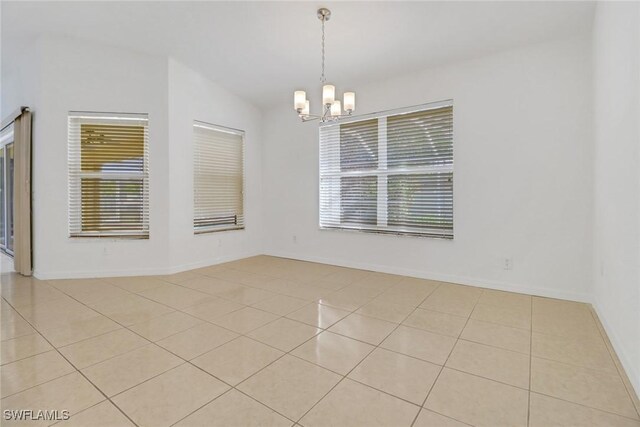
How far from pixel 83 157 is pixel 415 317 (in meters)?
4.58

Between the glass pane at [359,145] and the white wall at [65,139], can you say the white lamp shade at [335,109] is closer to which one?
the glass pane at [359,145]

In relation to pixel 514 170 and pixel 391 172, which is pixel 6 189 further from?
pixel 514 170

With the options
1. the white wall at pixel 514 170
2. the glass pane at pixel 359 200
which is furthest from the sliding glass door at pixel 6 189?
the white wall at pixel 514 170

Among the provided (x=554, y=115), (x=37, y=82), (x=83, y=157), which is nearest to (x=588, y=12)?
(x=554, y=115)

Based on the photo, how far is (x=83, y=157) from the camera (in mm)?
4129

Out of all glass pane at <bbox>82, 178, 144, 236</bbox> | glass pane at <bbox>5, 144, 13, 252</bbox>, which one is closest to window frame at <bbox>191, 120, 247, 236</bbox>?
glass pane at <bbox>82, 178, 144, 236</bbox>

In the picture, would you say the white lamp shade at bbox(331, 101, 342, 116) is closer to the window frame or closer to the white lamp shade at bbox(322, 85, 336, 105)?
the white lamp shade at bbox(322, 85, 336, 105)

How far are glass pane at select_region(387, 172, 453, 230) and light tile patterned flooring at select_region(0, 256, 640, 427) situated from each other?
97 cm

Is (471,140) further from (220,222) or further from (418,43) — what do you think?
(220,222)

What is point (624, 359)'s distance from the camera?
1948 millimetres

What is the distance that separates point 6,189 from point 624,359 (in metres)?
8.38

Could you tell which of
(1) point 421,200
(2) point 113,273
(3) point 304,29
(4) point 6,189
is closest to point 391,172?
(1) point 421,200

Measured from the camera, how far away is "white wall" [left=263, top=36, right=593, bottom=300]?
313cm

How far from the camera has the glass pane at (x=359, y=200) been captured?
14.9 ft
